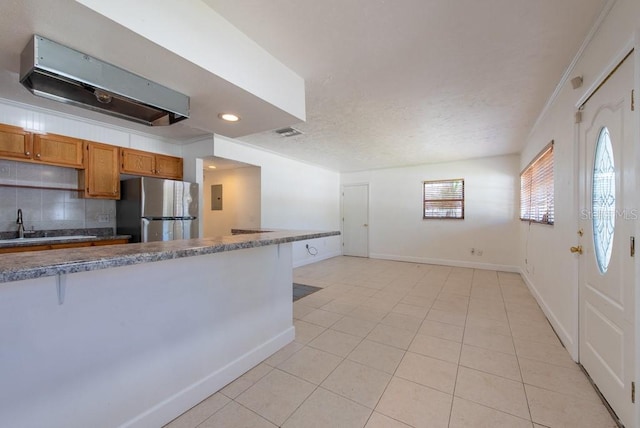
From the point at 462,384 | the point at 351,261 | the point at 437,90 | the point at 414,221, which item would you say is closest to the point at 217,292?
the point at 462,384

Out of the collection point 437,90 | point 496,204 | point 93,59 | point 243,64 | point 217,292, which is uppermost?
point 437,90

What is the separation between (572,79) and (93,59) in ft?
10.9

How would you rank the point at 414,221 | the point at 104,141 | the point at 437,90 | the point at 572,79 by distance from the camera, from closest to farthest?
the point at 572,79, the point at 437,90, the point at 104,141, the point at 414,221

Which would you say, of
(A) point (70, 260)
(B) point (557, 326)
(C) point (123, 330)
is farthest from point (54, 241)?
(B) point (557, 326)

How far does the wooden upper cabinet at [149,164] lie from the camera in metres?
3.51

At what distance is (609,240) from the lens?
5.38 feet

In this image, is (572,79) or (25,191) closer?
(572,79)

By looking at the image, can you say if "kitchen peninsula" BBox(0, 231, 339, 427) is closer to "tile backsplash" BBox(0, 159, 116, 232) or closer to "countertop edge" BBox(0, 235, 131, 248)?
"countertop edge" BBox(0, 235, 131, 248)

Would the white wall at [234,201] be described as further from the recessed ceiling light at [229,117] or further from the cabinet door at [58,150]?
the recessed ceiling light at [229,117]

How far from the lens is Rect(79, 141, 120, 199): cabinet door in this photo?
318 cm

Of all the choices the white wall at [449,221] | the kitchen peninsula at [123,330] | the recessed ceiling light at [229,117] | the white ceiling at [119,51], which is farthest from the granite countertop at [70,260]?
the white wall at [449,221]

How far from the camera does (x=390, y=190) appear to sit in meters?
6.64

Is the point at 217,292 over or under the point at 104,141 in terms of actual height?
under

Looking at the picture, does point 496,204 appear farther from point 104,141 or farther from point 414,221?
point 104,141
